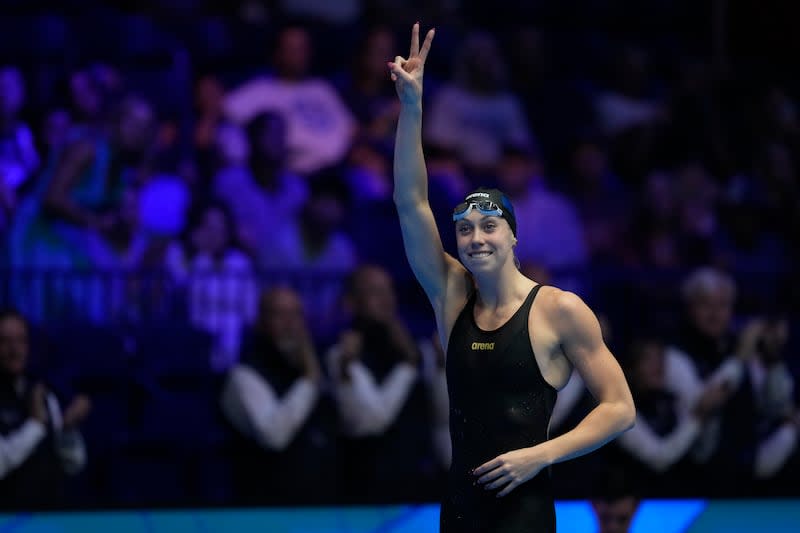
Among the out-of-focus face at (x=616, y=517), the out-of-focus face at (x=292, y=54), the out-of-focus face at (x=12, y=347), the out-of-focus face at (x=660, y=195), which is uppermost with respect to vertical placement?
the out-of-focus face at (x=292, y=54)

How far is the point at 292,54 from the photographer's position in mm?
7570

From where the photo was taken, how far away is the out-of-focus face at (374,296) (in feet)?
20.4

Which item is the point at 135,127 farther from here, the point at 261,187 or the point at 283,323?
the point at 283,323

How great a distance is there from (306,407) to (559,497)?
4.89 ft

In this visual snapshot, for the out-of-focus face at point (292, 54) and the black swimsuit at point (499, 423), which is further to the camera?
the out-of-focus face at point (292, 54)

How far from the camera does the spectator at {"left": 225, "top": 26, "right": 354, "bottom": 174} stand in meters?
7.50

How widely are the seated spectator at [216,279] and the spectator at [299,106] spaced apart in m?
0.83

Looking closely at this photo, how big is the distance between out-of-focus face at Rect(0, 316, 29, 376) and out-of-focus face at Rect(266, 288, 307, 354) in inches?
45.3

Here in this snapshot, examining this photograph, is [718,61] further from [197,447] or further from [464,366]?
[464,366]

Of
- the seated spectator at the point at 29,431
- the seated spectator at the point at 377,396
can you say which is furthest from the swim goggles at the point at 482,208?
the seated spectator at the point at 29,431

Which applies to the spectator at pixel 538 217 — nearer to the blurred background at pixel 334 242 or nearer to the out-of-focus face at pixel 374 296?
the blurred background at pixel 334 242

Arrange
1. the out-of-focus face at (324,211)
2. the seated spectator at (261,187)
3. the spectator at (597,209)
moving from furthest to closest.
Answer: the spectator at (597,209) < the seated spectator at (261,187) < the out-of-focus face at (324,211)

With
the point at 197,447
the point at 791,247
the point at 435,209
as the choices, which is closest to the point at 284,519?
the point at 197,447

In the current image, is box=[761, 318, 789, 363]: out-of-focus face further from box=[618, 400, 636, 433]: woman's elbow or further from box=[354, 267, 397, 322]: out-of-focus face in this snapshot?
box=[618, 400, 636, 433]: woman's elbow
